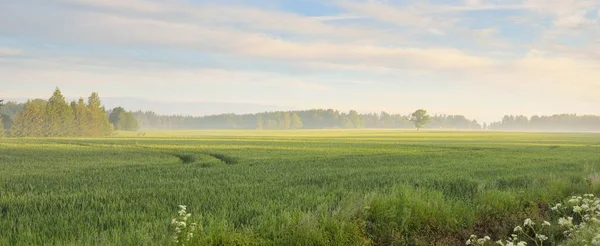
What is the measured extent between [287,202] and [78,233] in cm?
592

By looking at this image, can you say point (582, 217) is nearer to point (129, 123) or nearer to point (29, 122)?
point (29, 122)

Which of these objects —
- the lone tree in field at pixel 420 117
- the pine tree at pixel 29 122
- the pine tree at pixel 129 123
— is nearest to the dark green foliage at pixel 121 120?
the pine tree at pixel 129 123

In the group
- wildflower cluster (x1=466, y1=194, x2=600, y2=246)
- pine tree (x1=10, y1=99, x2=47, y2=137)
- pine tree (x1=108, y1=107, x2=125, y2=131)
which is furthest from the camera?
pine tree (x1=108, y1=107, x2=125, y2=131)

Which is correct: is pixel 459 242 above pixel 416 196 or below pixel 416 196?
below

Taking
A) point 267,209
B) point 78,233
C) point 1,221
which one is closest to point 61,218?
point 1,221

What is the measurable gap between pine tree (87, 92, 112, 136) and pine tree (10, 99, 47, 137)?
45.6 feet

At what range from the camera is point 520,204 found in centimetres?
1368

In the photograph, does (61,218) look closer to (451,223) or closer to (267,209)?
(267,209)

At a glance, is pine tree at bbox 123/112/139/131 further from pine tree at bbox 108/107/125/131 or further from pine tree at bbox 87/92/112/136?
pine tree at bbox 87/92/112/136

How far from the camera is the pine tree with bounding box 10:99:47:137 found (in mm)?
104500

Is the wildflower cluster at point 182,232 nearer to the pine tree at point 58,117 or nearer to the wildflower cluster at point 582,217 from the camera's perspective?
the wildflower cluster at point 582,217

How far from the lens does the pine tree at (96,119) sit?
118625mm

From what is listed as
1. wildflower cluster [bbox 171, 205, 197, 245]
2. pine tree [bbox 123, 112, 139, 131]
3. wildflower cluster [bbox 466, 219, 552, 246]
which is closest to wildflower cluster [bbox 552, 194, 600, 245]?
wildflower cluster [bbox 466, 219, 552, 246]

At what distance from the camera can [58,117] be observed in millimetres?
108938
